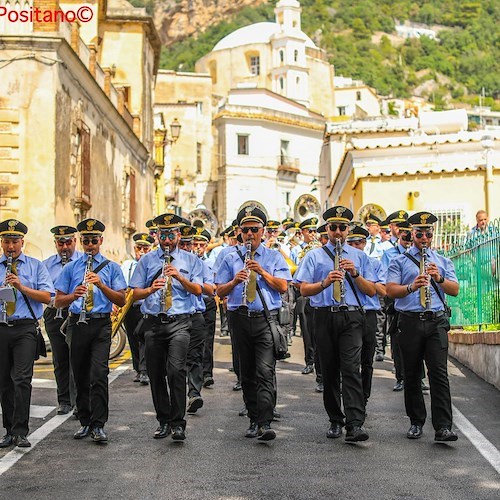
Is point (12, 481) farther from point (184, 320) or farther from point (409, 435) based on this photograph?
point (409, 435)

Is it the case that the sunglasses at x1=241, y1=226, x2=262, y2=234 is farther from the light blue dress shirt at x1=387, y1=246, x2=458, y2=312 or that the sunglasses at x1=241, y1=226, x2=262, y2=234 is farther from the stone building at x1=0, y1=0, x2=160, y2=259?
the stone building at x1=0, y1=0, x2=160, y2=259

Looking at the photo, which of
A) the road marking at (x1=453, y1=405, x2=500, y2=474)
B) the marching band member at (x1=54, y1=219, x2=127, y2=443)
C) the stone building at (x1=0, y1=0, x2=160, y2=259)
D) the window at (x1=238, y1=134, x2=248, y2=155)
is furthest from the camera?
the window at (x1=238, y1=134, x2=248, y2=155)

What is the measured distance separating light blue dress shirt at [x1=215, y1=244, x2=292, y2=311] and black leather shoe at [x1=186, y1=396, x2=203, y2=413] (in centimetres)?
141

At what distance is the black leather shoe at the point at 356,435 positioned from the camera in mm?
9102

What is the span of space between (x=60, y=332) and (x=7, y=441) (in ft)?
7.84

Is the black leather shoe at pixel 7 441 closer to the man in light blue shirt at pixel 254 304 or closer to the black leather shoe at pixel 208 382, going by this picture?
the man in light blue shirt at pixel 254 304

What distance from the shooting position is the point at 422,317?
946cm

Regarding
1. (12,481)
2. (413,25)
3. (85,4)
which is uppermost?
(413,25)

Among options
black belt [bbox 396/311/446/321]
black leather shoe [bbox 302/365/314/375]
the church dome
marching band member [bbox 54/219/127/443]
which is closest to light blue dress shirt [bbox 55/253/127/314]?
marching band member [bbox 54/219/127/443]

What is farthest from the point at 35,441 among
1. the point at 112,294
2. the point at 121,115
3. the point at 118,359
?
the point at 121,115

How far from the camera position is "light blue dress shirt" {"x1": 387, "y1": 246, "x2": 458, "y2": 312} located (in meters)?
9.51

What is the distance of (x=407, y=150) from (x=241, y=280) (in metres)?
21.5

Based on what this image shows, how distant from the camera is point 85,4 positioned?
31594 millimetres

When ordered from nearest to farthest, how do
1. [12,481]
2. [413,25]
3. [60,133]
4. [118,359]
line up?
1. [12,481]
2. [118,359]
3. [60,133]
4. [413,25]
